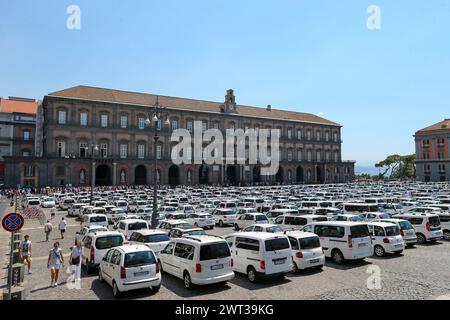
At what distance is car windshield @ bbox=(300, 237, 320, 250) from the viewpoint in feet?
41.1

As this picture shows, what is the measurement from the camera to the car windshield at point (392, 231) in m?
15.0

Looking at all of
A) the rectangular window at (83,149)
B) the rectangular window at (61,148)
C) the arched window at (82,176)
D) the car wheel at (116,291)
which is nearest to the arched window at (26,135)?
the rectangular window at (61,148)

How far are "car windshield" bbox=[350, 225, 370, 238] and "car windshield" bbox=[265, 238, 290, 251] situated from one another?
11.4 ft

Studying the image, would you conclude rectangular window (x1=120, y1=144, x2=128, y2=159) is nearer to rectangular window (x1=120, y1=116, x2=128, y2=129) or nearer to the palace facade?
the palace facade

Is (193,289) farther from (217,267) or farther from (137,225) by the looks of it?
(137,225)

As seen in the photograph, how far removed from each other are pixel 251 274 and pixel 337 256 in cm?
430

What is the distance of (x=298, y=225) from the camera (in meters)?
18.8

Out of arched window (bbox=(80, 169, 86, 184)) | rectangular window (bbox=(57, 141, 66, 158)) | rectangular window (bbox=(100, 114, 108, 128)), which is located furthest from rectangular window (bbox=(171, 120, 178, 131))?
rectangular window (bbox=(57, 141, 66, 158))

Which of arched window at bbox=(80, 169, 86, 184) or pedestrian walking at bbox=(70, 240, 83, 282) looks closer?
pedestrian walking at bbox=(70, 240, 83, 282)

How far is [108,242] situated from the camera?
13.2 meters

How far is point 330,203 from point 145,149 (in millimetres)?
52323

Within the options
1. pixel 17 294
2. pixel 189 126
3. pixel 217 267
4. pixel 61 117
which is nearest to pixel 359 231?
pixel 217 267

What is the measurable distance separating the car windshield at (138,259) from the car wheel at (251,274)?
3.29 metres
